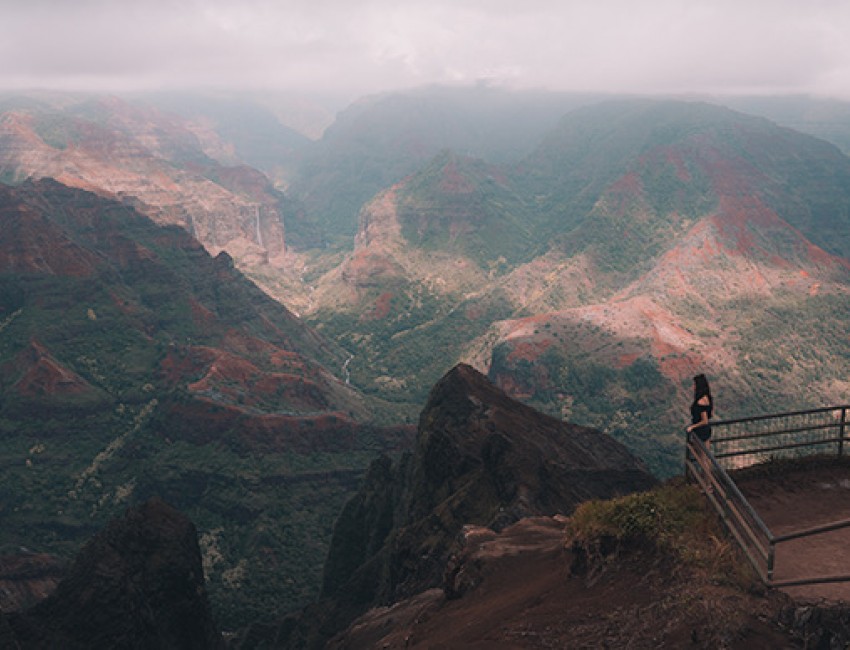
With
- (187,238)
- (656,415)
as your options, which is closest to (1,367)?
(187,238)

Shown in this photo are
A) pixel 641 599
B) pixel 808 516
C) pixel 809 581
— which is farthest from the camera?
pixel 808 516

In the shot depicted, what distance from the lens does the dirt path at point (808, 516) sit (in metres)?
15.7

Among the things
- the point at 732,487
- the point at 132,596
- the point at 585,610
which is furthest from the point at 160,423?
the point at 732,487

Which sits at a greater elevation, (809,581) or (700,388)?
(700,388)

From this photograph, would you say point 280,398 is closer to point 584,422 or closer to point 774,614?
point 584,422

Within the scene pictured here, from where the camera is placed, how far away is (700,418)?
65.0 ft

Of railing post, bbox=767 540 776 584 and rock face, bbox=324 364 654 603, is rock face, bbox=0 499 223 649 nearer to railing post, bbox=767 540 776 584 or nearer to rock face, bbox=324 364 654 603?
rock face, bbox=324 364 654 603

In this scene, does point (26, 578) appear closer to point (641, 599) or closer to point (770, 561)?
point (641, 599)

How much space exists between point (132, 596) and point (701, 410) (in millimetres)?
55051

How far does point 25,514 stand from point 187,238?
102108 millimetres

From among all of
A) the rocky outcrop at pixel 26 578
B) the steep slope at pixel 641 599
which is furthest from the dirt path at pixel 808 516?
the rocky outcrop at pixel 26 578

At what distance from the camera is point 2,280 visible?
13775cm

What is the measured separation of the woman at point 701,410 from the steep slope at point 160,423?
274 feet

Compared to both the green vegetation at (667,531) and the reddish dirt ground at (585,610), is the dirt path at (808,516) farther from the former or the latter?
the reddish dirt ground at (585,610)
